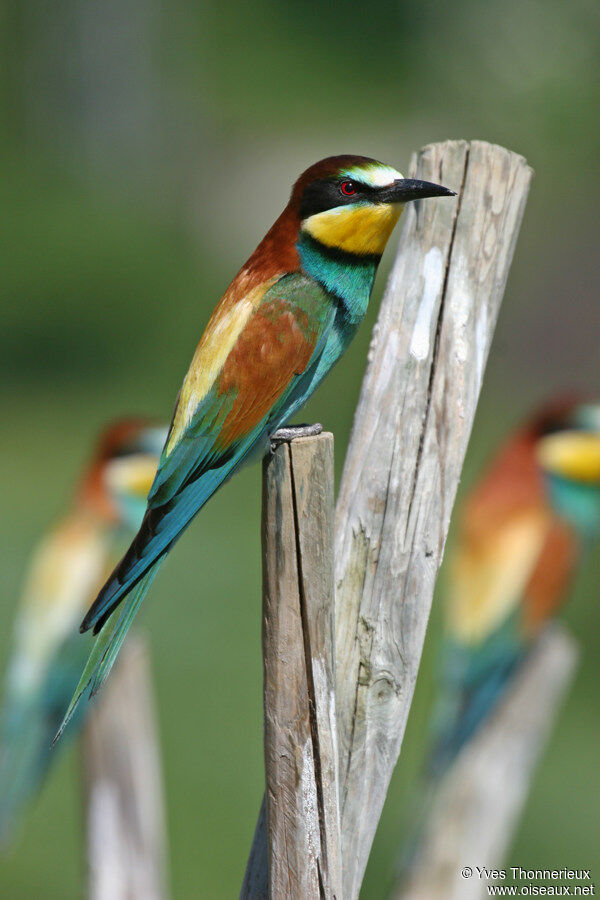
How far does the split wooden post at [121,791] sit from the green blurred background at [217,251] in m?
1.03

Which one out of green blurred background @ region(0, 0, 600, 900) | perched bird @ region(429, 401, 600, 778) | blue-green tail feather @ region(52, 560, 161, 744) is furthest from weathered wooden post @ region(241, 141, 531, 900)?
green blurred background @ region(0, 0, 600, 900)

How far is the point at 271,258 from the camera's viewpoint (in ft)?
4.87

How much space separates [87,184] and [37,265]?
109 cm

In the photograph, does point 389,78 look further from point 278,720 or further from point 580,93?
point 278,720

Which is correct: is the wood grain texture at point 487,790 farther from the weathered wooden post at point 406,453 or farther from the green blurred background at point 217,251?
the green blurred background at point 217,251

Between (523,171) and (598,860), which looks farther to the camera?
(598,860)

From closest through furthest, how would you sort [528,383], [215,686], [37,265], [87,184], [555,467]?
[555,467] → [215,686] → [528,383] → [37,265] → [87,184]

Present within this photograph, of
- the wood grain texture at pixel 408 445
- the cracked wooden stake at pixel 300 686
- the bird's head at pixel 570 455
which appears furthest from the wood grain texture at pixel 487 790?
the cracked wooden stake at pixel 300 686

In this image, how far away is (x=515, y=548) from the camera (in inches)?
88.9

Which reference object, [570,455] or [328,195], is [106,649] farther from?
[570,455]

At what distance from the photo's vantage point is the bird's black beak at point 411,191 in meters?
1.36

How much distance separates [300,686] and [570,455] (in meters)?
1.30

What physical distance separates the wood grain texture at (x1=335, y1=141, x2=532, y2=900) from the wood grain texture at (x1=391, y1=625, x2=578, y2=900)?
530 millimetres

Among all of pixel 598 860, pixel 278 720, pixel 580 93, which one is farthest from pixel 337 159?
pixel 580 93
